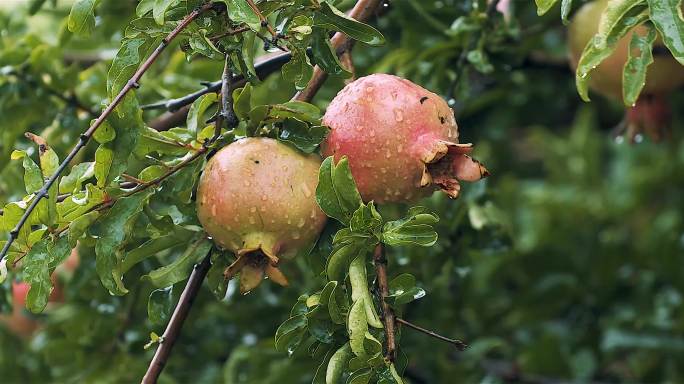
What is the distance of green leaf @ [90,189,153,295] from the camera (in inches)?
40.9

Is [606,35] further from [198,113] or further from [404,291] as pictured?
[198,113]

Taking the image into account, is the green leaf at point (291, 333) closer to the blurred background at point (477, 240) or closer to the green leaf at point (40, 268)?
the green leaf at point (40, 268)

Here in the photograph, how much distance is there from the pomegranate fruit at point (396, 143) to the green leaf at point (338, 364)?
0.16 meters

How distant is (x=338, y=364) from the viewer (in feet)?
3.19

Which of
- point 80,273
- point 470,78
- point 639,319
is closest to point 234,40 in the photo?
point 470,78

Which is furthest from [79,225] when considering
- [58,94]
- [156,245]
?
[58,94]

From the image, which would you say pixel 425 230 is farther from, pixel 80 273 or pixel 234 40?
pixel 80 273

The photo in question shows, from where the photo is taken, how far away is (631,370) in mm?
2248

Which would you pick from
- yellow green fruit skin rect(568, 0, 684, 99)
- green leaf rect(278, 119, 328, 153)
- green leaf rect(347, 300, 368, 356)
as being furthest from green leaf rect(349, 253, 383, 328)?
yellow green fruit skin rect(568, 0, 684, 99)

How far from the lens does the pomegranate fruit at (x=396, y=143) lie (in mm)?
1008

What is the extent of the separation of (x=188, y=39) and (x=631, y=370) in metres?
1.57

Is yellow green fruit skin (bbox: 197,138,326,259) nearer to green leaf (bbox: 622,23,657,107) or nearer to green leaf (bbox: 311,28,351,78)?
green leaf (bbox: 311,28,351,78)

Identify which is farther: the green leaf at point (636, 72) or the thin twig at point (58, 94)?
the thin twig at point (58, 94)

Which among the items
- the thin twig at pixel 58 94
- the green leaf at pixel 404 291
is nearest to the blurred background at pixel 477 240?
the thin twig at pixel 58 94
